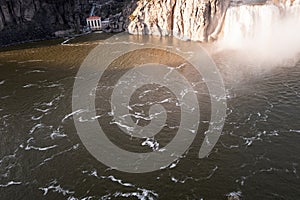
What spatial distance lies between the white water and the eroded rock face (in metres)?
5.08

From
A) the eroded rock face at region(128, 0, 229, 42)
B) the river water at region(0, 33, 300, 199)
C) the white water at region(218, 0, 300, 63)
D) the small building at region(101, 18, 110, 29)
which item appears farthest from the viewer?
the small building at region(101, 18, 110, 29)

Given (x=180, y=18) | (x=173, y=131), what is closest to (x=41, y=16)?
(x=180, y=18)

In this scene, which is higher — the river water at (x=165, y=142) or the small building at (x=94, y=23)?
the small building at (x=94, y=23)

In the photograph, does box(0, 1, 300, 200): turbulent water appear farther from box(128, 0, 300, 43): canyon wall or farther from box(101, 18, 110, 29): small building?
box(101, 18, 110, 29): small building

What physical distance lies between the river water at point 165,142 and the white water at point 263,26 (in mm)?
13259

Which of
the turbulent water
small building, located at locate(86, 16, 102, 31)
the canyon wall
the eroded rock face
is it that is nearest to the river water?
the turbulent water

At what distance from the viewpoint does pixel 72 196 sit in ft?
105

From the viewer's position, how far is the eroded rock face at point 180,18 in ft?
248

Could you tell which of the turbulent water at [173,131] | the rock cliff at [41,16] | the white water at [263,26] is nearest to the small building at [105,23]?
the rock cliff at [41,16]

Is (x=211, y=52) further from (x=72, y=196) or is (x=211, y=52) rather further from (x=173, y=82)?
(x=72, y=196)

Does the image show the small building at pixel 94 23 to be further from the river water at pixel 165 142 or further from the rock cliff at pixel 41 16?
the river water at pixel 165 142

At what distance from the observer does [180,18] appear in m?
82.1

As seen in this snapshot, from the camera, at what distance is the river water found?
32.3m

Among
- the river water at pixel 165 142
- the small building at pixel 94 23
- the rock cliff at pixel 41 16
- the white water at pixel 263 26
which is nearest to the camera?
the river water at pixel 165 142
